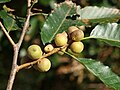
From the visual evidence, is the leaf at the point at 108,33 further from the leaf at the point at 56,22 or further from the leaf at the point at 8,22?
the leaf at the point at 8,22

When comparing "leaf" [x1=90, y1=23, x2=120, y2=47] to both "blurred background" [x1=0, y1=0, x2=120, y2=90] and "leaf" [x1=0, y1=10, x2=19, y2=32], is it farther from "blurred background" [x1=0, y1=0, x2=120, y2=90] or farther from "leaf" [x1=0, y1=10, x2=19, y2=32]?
"blurred background" [x1=0, y1=0, x2=120, y2=90]

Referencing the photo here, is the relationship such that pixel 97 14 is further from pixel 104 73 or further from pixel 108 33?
pixel 104 73

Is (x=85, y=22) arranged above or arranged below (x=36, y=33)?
above

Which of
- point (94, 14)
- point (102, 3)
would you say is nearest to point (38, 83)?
point (102, 3)

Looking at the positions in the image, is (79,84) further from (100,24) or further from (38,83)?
(100,24)

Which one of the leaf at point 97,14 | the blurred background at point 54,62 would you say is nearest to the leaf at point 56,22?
the leaf at point 97,14
